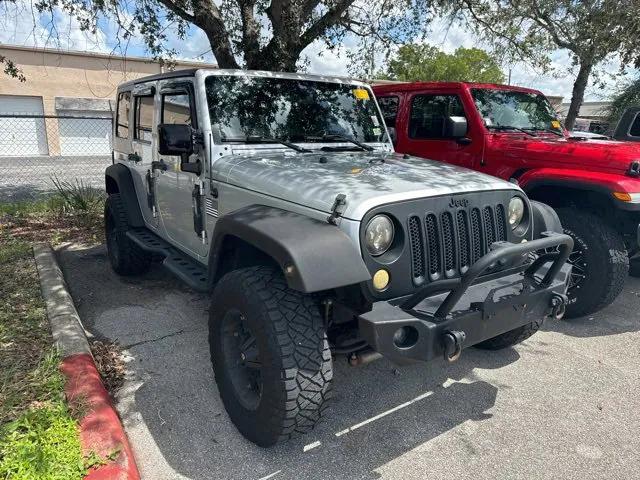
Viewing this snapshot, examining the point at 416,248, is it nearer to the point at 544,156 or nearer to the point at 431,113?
the point at 544,156

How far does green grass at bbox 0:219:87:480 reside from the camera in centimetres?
222

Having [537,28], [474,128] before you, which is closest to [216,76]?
[474,128]

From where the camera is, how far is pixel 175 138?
3.09 metres

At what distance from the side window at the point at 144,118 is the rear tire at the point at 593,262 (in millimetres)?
3726

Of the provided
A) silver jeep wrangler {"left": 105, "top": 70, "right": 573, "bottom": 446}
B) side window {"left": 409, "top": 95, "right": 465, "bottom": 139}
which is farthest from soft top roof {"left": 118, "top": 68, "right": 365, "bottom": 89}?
side window {"left": 409, "top": 95, "right": 465, "bottom": 139}

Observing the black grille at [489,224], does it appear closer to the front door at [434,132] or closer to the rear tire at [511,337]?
the rear tire at [511,337]

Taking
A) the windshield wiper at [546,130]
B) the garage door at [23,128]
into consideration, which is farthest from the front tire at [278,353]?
the garage door at [23,128]

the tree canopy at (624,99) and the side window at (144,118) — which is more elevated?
the tree canopy at (624,99)

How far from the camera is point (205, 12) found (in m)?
6.03

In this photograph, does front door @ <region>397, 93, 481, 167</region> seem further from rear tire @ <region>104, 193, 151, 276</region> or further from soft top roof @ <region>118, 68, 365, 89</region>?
rear tire @ <region>104, 193, 151, 276</region>

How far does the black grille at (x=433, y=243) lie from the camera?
8.27ft

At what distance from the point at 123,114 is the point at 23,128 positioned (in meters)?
22.3

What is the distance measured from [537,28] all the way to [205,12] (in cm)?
691

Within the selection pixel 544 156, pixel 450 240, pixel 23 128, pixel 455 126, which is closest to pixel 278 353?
pixel 450 240
